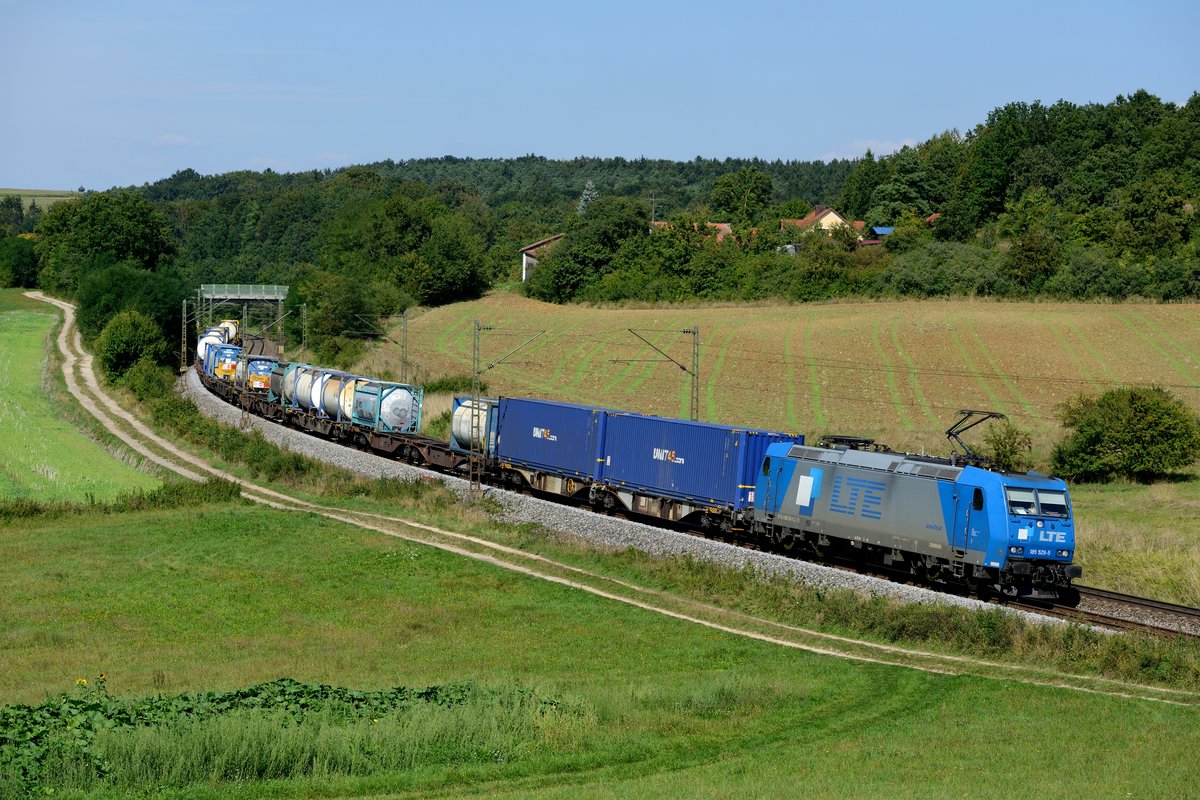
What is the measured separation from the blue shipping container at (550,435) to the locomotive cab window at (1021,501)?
16.7 metres

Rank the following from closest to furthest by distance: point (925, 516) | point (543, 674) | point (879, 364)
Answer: point (543, 674)
point (925, 516)
point (879, 364)

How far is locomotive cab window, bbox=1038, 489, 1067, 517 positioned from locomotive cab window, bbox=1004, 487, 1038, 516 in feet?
0.69

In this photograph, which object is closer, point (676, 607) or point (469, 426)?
point (676, 607)

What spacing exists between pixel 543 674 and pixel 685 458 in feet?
50.5

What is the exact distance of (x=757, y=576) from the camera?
31.6 meters

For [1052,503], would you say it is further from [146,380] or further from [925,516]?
[146,380]

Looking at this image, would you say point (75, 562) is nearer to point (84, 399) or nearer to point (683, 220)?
point (84, 399)

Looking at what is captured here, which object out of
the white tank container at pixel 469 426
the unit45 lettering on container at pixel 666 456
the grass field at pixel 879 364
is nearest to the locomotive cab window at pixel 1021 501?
the unit45 lettering on container at pixel 666 456

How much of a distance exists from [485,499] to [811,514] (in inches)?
597

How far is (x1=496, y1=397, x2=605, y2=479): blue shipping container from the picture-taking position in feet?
140

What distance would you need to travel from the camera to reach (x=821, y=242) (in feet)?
346

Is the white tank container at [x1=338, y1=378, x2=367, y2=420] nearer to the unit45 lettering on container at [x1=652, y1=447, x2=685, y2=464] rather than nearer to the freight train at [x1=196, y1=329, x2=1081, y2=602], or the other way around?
the freight train at [x1=196, y1=329, x2=1081, y2=602]

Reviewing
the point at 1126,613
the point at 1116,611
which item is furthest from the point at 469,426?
the point at 1126,613

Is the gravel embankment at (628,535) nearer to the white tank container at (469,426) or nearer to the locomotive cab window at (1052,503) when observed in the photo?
the white tank container at (469,426)
